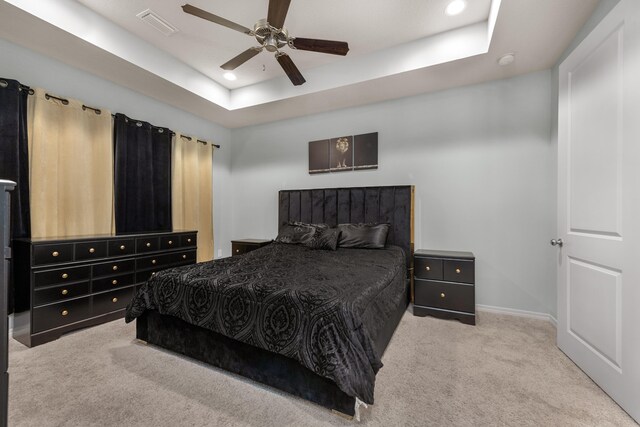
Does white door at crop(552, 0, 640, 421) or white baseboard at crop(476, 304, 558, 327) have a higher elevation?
white door at crop(552, 0, 640, 421)

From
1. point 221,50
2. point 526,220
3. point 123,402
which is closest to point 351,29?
point 221,50

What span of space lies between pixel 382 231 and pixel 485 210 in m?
1.21

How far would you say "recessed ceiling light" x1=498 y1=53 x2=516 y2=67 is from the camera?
2.62 meters

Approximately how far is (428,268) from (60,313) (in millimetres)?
3536

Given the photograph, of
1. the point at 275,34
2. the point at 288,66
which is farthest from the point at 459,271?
the point at 275,34

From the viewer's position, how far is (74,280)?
249cm

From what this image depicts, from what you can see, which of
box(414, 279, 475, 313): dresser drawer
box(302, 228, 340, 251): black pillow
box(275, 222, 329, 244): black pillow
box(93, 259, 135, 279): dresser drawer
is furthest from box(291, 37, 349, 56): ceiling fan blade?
box(93, 259, 135, 279): dresser drawer

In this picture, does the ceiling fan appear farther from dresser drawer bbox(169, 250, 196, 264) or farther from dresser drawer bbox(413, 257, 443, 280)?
dresser drawer bbox(169, 250, 196, 264)

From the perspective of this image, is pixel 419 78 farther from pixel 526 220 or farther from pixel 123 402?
pixel 123 402

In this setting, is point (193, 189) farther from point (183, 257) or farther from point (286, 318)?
point (286, 318)

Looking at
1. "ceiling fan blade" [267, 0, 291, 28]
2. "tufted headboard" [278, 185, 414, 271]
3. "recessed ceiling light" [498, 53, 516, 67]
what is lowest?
"tufted headboard" [278, 185, 414, 271]

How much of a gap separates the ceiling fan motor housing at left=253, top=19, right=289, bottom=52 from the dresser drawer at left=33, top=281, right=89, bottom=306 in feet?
8.98

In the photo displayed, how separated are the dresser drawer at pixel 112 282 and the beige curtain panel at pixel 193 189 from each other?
1116 mm

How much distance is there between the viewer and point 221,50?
122 inches
